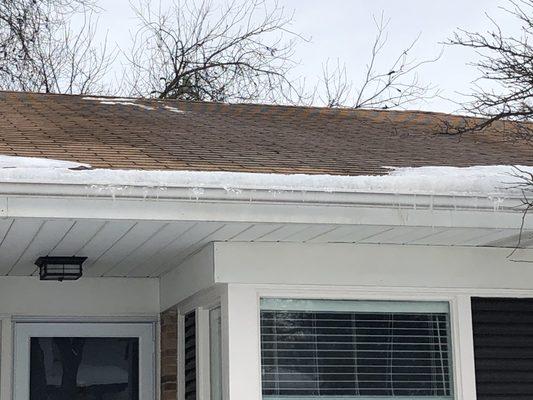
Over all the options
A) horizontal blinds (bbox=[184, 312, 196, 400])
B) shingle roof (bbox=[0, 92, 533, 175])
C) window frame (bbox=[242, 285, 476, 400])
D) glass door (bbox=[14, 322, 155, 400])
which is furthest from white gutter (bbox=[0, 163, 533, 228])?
glass door (bbox=[14, 322, 155, 400])

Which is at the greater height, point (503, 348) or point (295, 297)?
point (295, 297)

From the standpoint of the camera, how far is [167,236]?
617cm

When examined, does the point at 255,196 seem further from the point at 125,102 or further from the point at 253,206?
the point at 125,102

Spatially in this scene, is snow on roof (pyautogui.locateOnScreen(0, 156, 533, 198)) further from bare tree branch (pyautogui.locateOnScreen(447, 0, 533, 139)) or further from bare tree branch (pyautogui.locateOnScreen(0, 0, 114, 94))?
bare tree branch (pyautogui.locateOnScreen(0, 0, 114, 94))

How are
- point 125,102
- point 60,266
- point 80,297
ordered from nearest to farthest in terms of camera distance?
point 60,266 < point 80,297 < point 125,102

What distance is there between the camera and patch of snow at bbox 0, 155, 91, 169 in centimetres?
513

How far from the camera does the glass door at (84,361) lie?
26.0 feet

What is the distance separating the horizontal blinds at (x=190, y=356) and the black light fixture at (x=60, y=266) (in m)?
0.94

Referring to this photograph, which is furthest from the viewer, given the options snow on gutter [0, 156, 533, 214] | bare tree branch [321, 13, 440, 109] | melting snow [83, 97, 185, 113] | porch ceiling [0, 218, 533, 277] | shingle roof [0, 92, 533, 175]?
bare tree branch [321, 13, 440, 109]

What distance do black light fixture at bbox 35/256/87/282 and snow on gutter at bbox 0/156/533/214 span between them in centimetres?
154

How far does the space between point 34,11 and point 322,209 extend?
1001 centimetres

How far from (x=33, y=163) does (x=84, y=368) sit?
3.18 metres

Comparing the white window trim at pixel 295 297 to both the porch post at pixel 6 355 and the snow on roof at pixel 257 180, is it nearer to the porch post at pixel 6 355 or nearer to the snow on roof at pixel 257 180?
the snow on roof at pixel 257 180

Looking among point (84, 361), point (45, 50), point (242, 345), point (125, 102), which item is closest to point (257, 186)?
point (242, 345)
